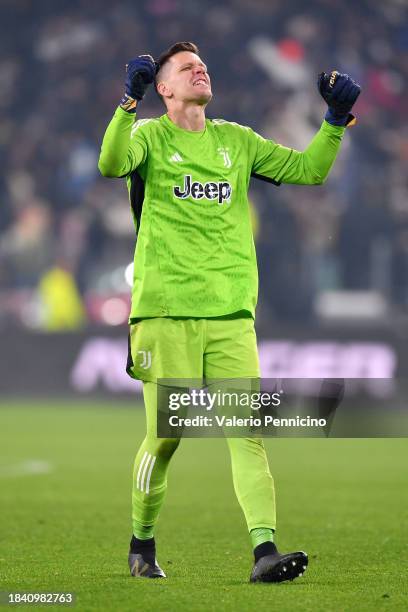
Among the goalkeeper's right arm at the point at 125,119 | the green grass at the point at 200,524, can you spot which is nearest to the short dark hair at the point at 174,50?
the goalkeeper's right arm at the point at 125,119

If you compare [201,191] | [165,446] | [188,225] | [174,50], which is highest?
[174,50]

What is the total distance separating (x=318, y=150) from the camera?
6012 millimetres

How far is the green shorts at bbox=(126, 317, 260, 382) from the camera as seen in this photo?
18.8ft

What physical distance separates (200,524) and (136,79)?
3585mm

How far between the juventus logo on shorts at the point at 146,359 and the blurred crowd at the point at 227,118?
14.1 m

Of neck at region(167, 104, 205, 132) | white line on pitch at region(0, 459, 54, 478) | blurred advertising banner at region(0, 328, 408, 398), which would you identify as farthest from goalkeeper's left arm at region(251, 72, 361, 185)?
blurred advertising banner at region(0, 328, 408, 398)

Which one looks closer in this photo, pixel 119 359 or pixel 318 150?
pixel 318 150

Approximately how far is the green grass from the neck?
1.93 meters

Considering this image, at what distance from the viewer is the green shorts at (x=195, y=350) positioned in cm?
574

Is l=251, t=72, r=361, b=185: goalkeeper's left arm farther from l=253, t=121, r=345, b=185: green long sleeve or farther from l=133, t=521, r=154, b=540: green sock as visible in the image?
l=133, t=521, r=154, b=540: green sock

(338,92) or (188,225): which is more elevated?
(338,92)

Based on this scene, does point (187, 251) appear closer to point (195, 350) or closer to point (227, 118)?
point (195, 350)

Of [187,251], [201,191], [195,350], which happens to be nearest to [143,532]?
[195,350]

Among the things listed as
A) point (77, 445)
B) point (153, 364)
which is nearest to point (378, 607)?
point (153, 364)
